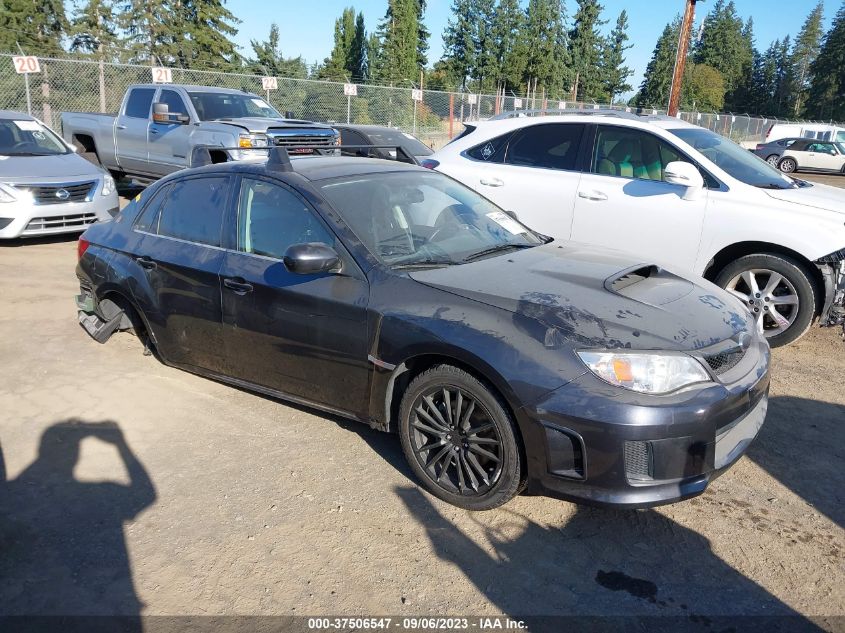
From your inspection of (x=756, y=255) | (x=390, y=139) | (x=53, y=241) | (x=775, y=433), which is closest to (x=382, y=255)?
(x=775, y=433)

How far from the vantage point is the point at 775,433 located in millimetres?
4156

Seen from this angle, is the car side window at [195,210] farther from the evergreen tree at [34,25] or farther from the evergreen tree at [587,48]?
the evergreen tree at [587,48]

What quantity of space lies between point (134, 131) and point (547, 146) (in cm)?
840

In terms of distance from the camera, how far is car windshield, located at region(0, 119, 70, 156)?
32.1 ft

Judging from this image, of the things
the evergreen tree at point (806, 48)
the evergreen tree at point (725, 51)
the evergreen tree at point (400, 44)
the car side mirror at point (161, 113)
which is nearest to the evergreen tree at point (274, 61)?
the evergreen tree at point (400, 44)

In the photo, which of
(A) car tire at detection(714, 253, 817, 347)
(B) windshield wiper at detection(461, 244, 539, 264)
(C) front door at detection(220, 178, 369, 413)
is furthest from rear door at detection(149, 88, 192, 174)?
(A) car tire at detection(714, 253, 817, 347)

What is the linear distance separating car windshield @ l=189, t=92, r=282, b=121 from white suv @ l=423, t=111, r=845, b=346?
223 inches

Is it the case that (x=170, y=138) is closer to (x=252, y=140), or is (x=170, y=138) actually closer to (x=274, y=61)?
(x=252, y=140)

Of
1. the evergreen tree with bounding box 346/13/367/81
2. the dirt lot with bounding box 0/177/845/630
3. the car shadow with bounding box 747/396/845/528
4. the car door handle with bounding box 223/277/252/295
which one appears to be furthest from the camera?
the evergreen tree with bounding box 346/13/367/81

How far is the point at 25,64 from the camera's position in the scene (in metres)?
14.6

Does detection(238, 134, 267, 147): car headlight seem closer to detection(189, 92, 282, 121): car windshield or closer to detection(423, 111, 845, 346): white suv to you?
detection(189, 92, 282, 121): car windshield

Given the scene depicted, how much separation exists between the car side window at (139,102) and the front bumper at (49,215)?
3.07 meters

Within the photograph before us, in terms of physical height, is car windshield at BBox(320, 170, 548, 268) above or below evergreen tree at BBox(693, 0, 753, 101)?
below

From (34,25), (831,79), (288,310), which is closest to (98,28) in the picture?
(34,25)
